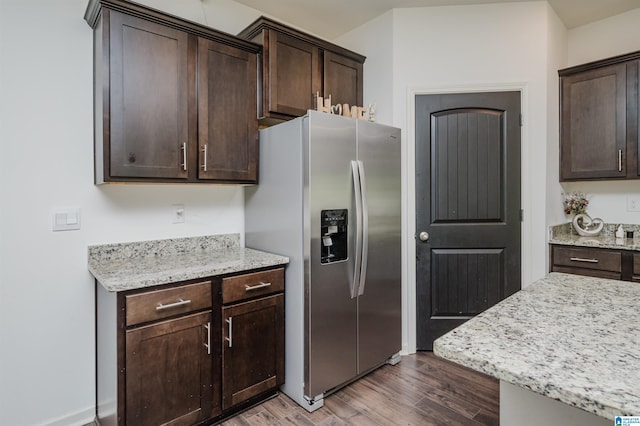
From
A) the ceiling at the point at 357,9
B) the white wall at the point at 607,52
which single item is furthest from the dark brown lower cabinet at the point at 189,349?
the white wall at the point at 607,52

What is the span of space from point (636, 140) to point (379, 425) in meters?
2.77

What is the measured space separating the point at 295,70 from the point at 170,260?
60.0 inches

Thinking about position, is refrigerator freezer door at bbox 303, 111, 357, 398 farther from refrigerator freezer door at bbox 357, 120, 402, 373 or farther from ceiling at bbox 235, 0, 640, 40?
ceiling at bbox 235, 0, 640, 40

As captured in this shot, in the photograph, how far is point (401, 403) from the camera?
2.23 meters

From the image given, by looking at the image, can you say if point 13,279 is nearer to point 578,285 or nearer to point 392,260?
point 392,260

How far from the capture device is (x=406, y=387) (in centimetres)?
241

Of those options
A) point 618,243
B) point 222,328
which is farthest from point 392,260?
point 618,243

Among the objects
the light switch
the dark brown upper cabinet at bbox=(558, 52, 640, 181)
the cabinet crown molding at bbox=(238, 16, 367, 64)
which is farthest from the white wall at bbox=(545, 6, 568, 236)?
the light switch

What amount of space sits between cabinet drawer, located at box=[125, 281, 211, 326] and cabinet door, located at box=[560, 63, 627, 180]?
2.98 metres

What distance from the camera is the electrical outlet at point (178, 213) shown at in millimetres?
2422

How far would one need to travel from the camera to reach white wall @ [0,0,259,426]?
186cm

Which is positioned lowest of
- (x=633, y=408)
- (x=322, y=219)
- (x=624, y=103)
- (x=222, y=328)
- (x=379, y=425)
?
(x=379, y=425)

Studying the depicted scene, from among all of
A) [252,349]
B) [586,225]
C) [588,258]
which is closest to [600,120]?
[586,225]

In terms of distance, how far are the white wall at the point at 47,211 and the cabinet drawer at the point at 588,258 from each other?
3.10 m
